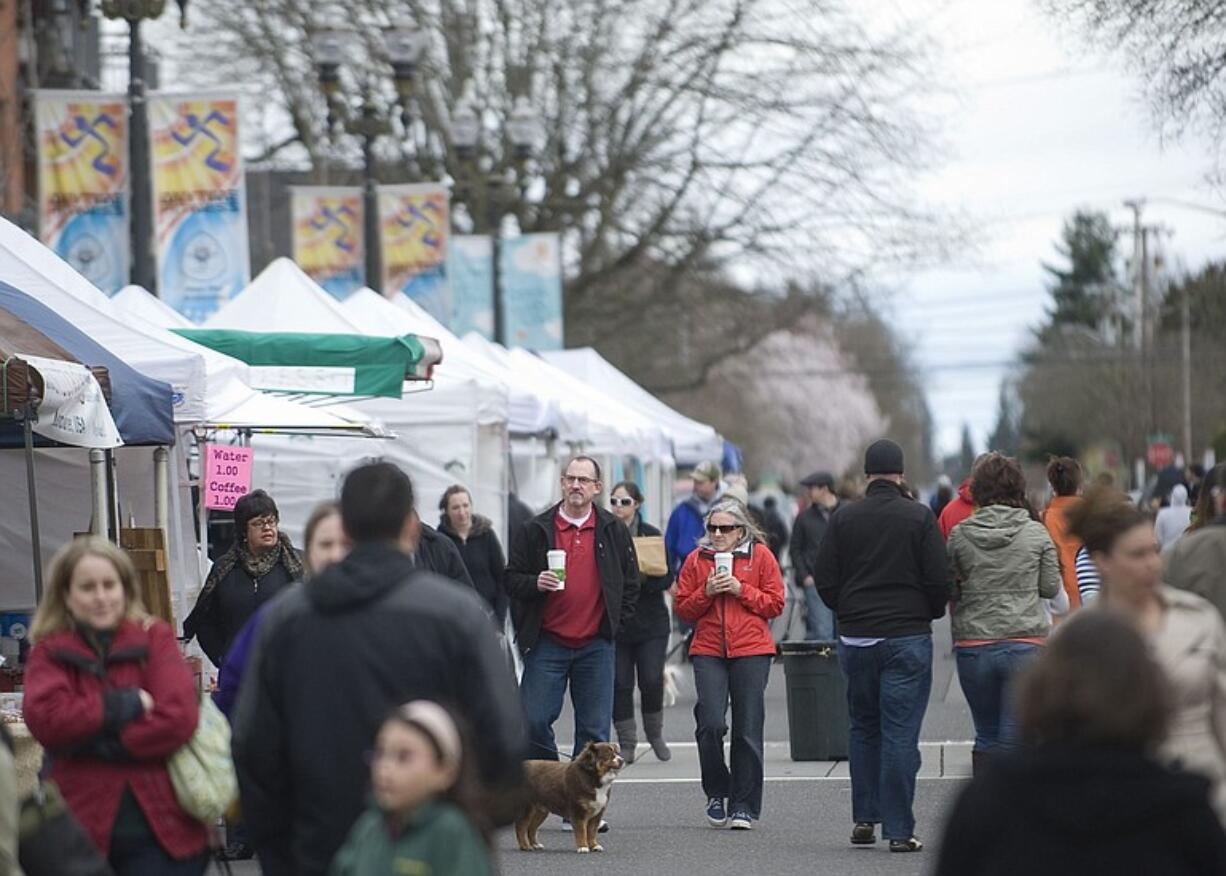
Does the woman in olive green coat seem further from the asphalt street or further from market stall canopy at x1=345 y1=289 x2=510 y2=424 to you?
market stall canopy at x1=345 y1=289 x2=510 y2=424

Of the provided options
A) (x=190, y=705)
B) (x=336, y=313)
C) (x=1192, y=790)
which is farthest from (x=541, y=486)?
(x=1192, y=790)

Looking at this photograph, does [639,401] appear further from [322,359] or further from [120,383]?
[120,383]

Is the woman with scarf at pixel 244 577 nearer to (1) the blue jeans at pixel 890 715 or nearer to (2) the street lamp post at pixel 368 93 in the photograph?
(1) the blue jeans at pixel 890 715

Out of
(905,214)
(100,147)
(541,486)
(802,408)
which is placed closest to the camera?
(100,147)

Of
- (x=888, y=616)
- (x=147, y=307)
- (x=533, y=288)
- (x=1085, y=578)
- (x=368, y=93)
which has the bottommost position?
(x=888, y=616)

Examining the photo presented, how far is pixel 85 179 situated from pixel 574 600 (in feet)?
29.6

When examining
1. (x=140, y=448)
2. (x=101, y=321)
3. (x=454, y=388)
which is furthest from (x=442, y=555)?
(x=454, y=388)

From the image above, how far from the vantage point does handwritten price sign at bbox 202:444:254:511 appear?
45.9 feet

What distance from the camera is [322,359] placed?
54.0 ft

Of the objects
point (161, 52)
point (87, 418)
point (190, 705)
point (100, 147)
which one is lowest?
point (190, 705)

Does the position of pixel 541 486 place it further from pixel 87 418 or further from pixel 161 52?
pixel 161 52

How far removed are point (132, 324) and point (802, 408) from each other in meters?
83.5

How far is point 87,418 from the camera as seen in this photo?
1073 cm

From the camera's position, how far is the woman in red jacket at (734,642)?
38.2ft
